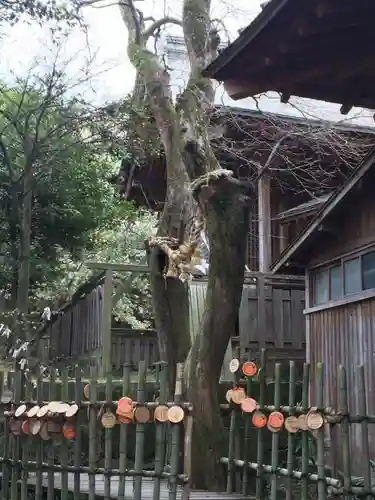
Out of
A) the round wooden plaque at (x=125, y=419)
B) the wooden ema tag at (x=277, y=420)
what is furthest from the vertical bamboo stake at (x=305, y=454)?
the round wooden plaque at (x=125, y=419)

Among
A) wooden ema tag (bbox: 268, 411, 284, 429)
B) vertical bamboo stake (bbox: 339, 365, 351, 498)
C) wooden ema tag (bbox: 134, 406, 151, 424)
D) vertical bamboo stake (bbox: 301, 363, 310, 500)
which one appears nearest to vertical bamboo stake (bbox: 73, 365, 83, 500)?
wooden ema tag (bbox: 134, 406, 151, 424)

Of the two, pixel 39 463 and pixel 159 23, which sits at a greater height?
pixel 159 23

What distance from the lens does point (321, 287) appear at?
977 centimetres

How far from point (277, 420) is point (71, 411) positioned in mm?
1851

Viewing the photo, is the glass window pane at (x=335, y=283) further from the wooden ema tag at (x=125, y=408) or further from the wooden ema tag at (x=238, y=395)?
the wooden ema tag at (x=125, y=408)

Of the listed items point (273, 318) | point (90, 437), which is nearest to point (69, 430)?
point (90, 437)

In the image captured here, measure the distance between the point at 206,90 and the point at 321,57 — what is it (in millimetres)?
5021

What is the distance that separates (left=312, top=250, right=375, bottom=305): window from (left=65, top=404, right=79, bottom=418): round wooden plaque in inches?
→ 167

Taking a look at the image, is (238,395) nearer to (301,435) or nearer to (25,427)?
(301,435)

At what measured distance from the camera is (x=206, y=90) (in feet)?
29.7

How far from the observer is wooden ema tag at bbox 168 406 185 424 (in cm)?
544

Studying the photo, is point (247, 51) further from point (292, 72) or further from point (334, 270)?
point (334, 270)

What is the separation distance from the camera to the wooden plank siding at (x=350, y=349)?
27.0 ft

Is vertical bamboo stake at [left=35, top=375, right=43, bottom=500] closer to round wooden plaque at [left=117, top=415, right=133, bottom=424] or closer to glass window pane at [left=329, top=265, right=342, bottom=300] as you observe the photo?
round wooden plaque at [left=117, top=415, right=133, bottom=424]
